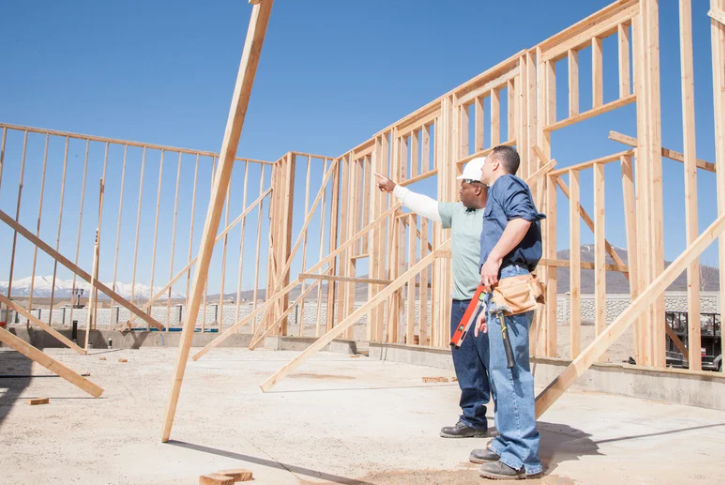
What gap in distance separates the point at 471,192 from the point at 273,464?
1.83 metres

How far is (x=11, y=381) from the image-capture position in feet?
15.9

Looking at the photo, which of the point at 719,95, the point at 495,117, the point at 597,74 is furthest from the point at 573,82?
the point at 719,95

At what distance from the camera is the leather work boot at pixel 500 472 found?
93.5 inches

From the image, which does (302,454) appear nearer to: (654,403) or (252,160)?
(654,403)

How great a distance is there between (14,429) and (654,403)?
4.63m

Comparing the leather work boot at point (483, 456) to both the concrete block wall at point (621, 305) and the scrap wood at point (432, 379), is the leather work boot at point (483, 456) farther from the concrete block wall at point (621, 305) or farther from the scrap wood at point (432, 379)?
the concrete block wall at point (621, 305)

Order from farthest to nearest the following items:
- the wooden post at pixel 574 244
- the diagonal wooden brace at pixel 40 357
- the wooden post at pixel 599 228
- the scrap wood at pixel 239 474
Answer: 1. the wooden post at pixel 574 244
2. the wooden post at pixel 599 228
3. the diagonal wooden brace at pixel 40 357
4. the scrap wood at pixel 239 474

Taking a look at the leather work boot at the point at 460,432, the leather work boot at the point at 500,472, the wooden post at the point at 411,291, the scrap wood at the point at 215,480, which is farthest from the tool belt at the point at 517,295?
the wooden post at the point at 411,291

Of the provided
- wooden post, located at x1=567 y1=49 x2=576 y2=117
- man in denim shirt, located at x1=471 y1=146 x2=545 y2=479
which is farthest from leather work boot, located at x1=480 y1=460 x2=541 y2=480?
wooden post, located at x1=567 y1=49 x2=576 y2=117

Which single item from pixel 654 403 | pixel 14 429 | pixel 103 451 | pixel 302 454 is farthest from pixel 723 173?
pixel 14 429

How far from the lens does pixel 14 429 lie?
3010mm

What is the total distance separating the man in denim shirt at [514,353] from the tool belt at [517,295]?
1.9 inches

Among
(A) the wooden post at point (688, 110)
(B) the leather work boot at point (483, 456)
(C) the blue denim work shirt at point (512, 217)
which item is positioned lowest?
(B) the leather work boot at point (483, 456)

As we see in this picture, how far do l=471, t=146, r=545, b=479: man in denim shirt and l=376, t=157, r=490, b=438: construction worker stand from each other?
582 mm
